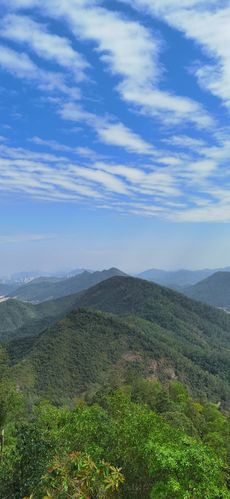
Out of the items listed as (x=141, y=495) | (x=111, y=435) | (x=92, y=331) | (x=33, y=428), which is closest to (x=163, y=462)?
(x=141, y=495)

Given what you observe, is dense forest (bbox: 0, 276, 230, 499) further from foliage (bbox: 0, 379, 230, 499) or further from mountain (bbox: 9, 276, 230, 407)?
mountain (bbox: 9, 276, 230, 407)

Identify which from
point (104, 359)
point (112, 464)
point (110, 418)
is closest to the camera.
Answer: point (112, 464)

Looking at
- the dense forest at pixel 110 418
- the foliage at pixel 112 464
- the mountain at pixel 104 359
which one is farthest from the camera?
the mountain at pixel 104 359

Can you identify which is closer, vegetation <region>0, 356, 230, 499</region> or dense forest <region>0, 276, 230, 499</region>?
vegetation <region>0, 356, 230, 499</region>

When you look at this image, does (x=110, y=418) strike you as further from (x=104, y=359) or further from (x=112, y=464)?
(x=104, y=359)

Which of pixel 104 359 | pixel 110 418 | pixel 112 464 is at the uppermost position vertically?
pixel 112 464

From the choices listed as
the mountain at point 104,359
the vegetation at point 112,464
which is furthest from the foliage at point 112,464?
the mountain at point 104,359

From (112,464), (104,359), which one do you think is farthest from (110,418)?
(104,359)

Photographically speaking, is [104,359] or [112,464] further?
[104,359]

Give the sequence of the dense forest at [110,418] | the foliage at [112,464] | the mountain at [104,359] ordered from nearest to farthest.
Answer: the foliage at [112,464] < the dense forest at [110,418] < the mountain at [104,359]

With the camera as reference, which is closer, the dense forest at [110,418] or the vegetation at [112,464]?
the vegetation at [112,464]

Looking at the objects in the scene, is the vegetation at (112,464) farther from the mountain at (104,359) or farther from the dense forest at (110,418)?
the mountain at (104,359)

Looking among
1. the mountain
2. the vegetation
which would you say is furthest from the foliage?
the mountain

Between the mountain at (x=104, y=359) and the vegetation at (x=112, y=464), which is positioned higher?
the vegetation at (x=112, y=464)
